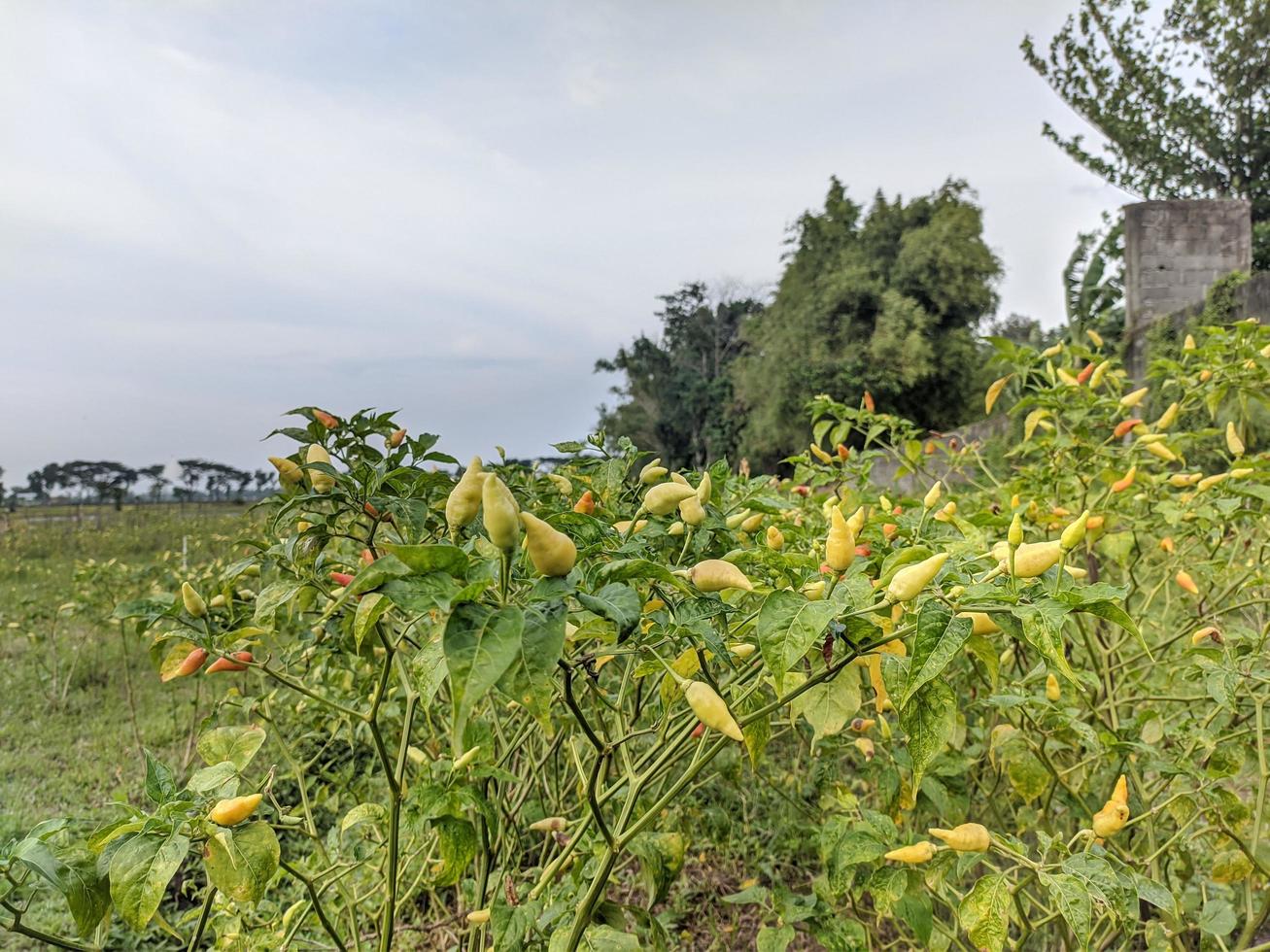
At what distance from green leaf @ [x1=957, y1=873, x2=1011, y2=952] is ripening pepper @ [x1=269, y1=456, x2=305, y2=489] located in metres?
0.89

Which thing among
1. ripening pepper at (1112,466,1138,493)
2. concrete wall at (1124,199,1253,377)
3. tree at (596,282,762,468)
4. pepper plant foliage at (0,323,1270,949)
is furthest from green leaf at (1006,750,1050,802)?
tree at (596,282,762,468)

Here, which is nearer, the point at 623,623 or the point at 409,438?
the point at 623,623

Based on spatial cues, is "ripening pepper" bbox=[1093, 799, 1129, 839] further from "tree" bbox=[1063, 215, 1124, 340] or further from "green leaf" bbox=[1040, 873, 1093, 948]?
"tree" bbox=[1063, 215, 1124, 340]

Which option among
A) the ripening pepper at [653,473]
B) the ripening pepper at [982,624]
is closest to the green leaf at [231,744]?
the ripening pepper at [653,473]

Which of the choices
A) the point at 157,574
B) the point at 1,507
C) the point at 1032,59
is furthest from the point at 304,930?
the point at 1032,59

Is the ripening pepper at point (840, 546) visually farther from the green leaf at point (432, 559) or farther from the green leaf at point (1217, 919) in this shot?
the green leaf at point (1217, 919)

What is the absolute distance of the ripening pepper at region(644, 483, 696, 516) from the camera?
74 cm

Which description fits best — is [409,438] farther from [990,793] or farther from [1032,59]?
[1032,59]

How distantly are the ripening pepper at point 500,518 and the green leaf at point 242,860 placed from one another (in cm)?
39

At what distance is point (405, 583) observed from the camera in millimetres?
478

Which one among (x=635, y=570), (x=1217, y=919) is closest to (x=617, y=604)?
(x=635, y=570)

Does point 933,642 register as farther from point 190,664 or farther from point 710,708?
point 190,664

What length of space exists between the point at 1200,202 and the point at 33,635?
11.0m

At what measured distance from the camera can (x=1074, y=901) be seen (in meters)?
0.73
